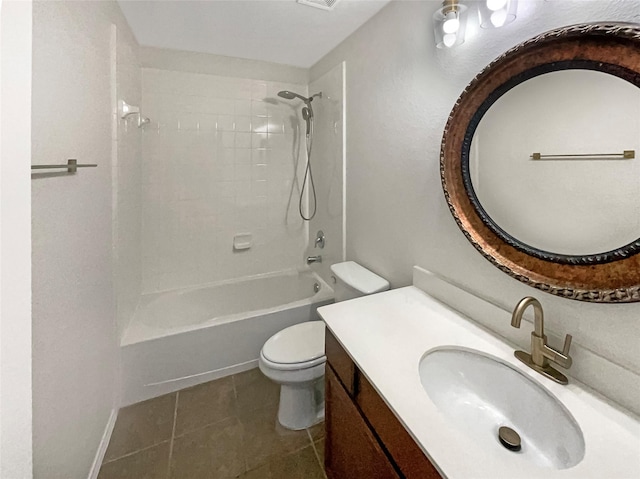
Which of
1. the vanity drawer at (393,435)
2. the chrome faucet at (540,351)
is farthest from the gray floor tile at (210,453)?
the chrome faucet at (540,351)

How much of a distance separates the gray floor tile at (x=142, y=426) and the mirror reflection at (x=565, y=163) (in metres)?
1.95

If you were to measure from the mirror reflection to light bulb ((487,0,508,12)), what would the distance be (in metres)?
0.28

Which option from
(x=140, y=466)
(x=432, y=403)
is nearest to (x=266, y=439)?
(x=140, y=466)

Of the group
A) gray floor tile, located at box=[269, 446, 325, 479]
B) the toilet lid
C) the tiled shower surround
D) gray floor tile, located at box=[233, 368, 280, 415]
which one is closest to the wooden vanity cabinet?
gray floor tile, located at box=[269, 446, 325, 479]

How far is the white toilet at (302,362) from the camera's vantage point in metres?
1.51

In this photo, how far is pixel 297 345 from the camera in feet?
5.42

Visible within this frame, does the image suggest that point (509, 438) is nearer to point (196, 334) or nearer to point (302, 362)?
point (302, 362)

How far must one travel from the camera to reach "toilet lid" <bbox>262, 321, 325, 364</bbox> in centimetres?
154

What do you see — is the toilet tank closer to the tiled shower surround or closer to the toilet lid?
the toilet lid

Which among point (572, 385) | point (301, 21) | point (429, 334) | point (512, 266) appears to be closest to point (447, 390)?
point (429, 334)

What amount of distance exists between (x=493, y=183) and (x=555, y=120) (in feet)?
0.83

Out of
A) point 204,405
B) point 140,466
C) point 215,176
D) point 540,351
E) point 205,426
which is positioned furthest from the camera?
point 215,176

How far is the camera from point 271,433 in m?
1.56

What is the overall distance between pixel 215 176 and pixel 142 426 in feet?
5.93
